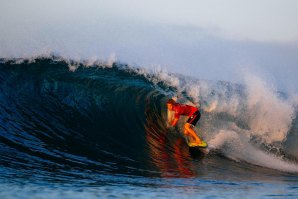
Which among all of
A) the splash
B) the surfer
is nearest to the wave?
the splash

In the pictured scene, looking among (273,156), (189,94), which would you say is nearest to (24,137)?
(273,156)

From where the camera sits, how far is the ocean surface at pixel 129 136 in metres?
5.17

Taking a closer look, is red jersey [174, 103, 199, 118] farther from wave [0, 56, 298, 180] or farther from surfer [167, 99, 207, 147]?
wave [0, 56, 298, 180]

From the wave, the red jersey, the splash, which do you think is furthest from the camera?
the red jersey

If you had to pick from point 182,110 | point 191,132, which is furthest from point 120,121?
point 191,132

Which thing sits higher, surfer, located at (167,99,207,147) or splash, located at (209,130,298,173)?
surfer, located at (167,99,207,147)

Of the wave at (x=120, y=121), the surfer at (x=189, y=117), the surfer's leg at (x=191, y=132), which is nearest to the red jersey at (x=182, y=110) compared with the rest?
the surfer at (x=189, y=117)

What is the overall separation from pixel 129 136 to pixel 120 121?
3.46 ft

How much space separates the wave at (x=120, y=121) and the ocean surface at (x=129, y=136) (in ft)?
0.09

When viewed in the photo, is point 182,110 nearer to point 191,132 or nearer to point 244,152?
point 191,132

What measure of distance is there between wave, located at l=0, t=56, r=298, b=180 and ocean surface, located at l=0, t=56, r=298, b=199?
3cm

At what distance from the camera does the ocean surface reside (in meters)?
5.17

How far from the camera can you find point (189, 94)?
12203 millimetres

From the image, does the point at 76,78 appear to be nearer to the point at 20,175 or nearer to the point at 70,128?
the point at 70,128
